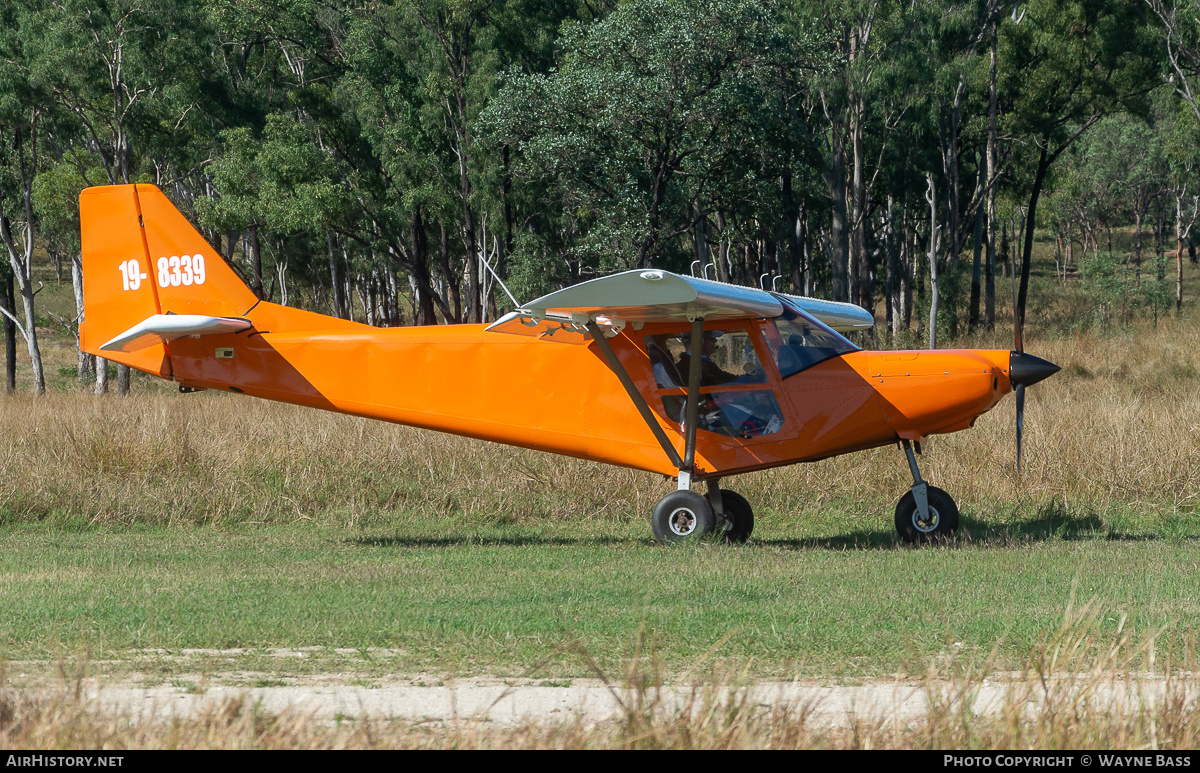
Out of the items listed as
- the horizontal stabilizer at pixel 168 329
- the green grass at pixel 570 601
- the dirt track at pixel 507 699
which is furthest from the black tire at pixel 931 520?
the horizontal stabilizer at pixel 168 329

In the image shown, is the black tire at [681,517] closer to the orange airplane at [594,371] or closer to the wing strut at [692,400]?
the orange airplane at [594,371]

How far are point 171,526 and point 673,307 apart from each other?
7.14 metres

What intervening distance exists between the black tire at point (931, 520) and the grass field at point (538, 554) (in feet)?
1.58

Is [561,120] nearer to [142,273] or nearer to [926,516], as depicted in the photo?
[142,273]

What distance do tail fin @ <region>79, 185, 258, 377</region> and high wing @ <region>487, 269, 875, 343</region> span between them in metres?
3.28

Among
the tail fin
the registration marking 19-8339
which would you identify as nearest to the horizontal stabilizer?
the tail fin

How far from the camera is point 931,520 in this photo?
1052 cm

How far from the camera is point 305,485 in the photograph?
543 inches

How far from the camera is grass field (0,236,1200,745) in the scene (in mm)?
5949

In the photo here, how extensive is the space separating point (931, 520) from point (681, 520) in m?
2.50

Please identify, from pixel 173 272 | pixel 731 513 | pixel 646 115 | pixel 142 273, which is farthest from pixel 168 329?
pixel 646 115

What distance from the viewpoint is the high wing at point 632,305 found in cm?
887

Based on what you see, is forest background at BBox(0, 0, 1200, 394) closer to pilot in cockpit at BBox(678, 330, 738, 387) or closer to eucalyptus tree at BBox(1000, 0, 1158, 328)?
eucalyptus tree at BBox(1000, 0, 1158, 328)

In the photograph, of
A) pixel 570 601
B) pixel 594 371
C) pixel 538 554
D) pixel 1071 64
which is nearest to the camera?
pixel 570 601
